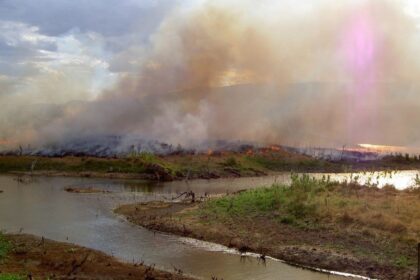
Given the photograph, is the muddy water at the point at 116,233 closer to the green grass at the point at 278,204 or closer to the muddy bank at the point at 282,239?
the muddy bank at the point at 282,239

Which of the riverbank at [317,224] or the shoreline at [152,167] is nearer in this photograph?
the riverbank at [317,224]

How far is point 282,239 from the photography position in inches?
1483

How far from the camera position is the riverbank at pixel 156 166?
106188mm

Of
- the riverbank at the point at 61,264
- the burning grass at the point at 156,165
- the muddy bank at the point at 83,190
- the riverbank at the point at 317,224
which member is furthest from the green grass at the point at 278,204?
the burning grass at the point at 156,165

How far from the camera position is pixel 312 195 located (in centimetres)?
4650

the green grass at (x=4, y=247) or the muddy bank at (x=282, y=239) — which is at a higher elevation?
the muddy bank at (x=282, y=239)

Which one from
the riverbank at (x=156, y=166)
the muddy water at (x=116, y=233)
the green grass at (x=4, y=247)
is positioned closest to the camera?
the muddy water at (x=116, y=233)

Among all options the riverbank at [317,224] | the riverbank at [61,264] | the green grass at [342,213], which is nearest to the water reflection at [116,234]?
the riverbank at [317,224]

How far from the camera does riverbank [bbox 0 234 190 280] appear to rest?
2831 centimetres

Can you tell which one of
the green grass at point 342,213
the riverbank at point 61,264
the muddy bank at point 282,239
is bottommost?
the riverbank at point 61,264

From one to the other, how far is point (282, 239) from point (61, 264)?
53.8 feet

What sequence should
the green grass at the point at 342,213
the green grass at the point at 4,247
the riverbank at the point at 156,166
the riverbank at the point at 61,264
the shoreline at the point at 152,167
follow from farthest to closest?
the riverbank at the point at 156,166 < the shoreline at the point at 152,167 < the green grass at the point at 342,213 < the green grass at the point at 4,247 < the riverbank at the point at 61,264

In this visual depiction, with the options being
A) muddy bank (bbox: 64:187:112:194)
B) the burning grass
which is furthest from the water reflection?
the burning grass

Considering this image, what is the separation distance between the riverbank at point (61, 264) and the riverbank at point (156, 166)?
6620cm
